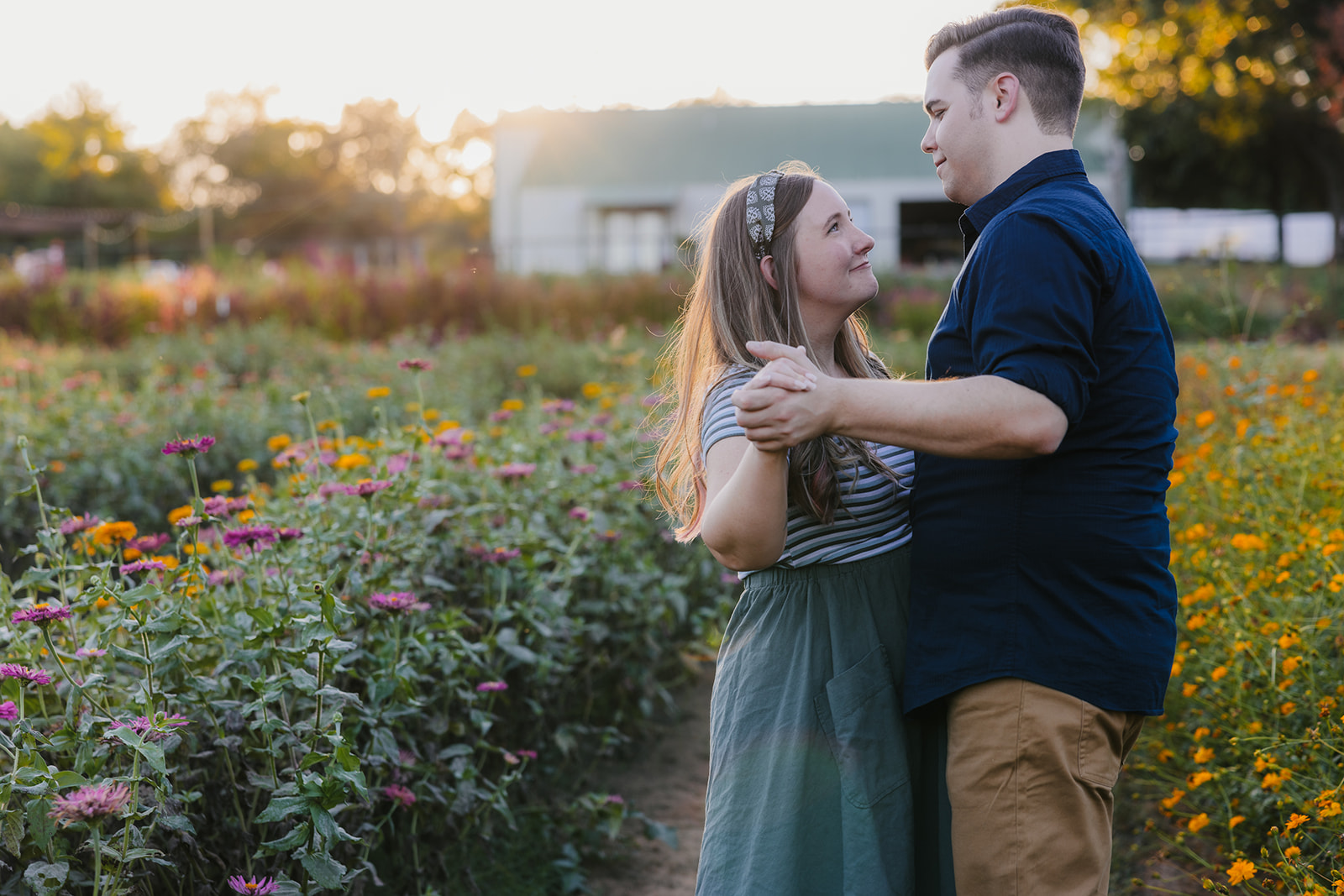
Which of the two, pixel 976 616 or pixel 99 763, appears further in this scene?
pixel 99 763

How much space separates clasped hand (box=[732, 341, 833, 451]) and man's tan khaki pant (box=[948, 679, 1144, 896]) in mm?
493

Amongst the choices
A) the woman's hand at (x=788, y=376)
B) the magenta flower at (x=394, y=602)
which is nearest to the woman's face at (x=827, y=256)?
the woman's hand at (x=788, y=376)

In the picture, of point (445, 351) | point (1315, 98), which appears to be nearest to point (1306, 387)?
point (445, 351)

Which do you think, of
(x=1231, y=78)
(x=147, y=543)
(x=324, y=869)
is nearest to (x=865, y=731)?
(x=324, y=869)

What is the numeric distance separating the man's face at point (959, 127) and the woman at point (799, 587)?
21 centimetres

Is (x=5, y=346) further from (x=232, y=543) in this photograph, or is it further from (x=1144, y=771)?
(x=1144, y=771)

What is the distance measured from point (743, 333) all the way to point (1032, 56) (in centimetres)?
60

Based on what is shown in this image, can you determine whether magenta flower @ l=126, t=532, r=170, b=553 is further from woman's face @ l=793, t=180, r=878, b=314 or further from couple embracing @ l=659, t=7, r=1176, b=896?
woman's face @ l=793, t=180, r=878, b=314

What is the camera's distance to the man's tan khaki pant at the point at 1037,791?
1544 mm

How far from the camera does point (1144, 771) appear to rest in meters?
3.24

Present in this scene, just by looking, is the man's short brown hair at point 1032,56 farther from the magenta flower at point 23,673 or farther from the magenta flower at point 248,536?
the magenta flower at point 23,673

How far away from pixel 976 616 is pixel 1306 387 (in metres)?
Answer: 4.08

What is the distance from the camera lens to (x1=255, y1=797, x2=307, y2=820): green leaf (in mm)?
1929

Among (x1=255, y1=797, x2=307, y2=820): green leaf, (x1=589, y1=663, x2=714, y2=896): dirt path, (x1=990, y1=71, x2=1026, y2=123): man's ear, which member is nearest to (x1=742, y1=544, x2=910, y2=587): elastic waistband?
(x1=990, y1=71, x2=1026, y2=123): man's ear
